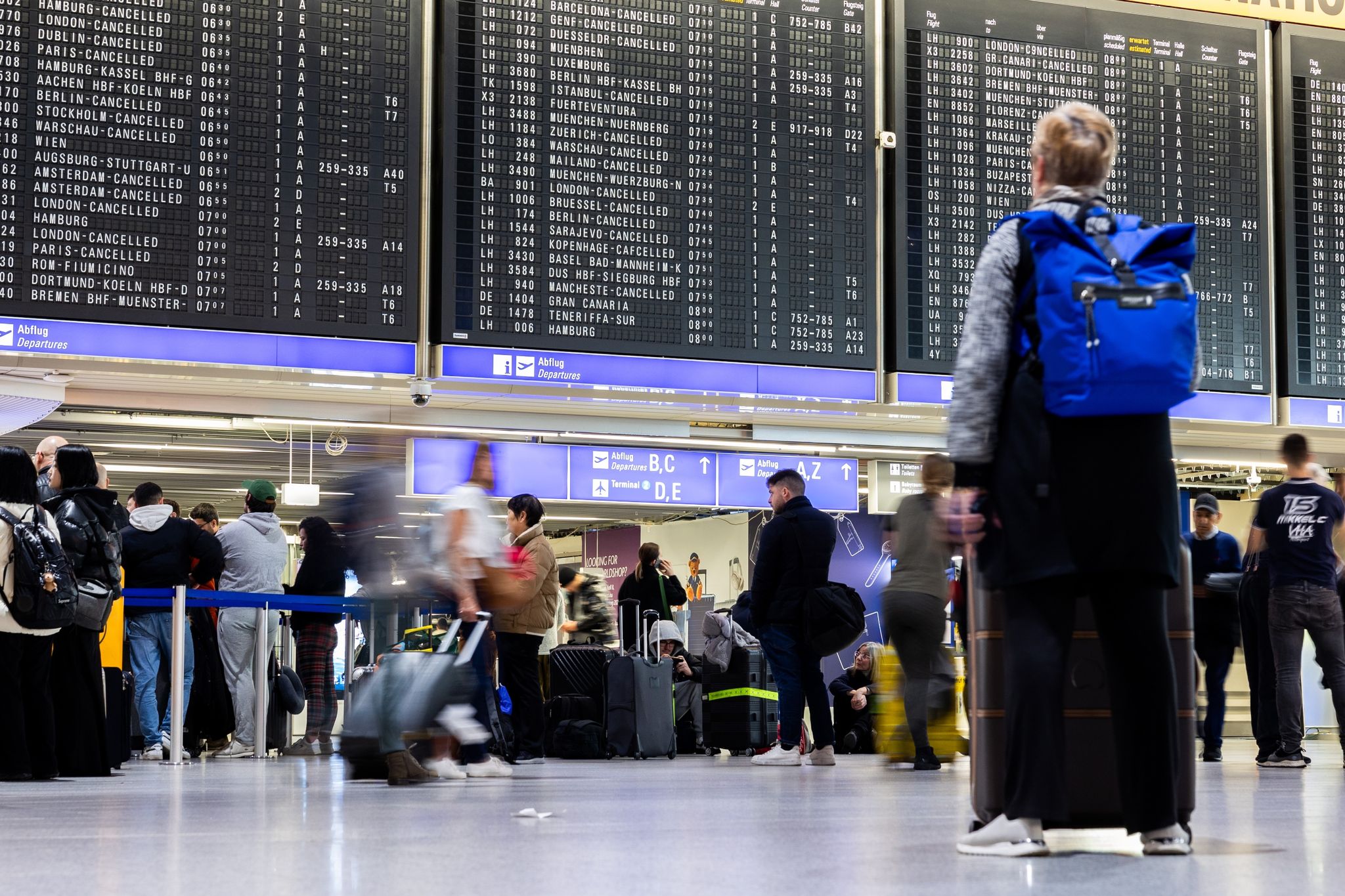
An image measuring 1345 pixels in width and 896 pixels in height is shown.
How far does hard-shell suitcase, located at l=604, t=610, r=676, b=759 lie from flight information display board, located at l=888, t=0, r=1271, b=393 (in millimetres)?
2605

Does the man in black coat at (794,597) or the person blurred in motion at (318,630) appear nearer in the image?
the man in black coat at (794,597)

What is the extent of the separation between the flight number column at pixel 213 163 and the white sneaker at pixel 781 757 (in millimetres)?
3925

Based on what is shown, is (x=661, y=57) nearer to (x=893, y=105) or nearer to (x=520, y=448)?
(x=893, y=105)

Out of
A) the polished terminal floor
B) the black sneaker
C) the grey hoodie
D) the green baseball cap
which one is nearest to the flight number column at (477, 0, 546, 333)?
the green baseball cap

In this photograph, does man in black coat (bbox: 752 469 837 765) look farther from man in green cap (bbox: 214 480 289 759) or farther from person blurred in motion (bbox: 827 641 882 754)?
man in green cap (bbox: 214 480 289 759)

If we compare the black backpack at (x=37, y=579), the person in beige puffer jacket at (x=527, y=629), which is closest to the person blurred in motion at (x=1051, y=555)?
the black backpack at (x=37, y=579)

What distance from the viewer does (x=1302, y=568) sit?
7844mm

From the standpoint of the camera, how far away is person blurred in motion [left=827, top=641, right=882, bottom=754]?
11750 millimetres

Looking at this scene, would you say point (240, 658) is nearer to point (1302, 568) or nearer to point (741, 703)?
point (741, 703)

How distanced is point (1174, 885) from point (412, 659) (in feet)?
13.1

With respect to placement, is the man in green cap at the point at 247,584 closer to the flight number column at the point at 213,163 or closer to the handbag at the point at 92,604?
the flight number column at the point at 213,163

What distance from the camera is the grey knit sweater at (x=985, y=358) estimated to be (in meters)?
3.10

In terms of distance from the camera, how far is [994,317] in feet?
10.3

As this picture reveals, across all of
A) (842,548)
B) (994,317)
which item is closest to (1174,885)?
(994,317)
